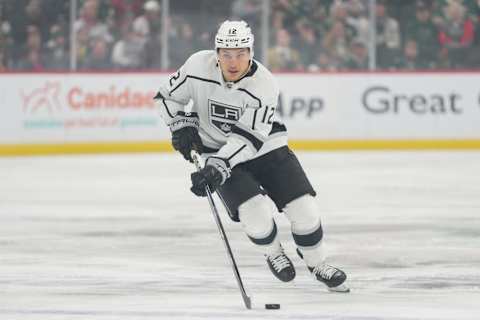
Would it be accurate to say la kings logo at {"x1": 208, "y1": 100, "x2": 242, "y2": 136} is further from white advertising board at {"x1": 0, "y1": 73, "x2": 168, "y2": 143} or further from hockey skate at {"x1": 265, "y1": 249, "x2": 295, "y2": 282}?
white advertising board at {"x1": 0, "y1": 73, "x2": 168, "y2": 143}

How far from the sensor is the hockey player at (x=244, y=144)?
5.75 metres

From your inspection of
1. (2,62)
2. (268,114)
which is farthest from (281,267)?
(2,62)

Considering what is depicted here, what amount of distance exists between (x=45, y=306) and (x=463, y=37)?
33.7ft

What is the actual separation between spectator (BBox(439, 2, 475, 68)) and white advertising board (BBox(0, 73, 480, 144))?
22 cm

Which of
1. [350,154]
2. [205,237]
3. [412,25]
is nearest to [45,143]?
[350,154]

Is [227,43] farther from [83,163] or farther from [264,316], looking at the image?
[83,163]

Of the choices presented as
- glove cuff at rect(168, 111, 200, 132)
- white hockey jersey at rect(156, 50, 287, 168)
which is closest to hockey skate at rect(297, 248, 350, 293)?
white hockey jersey at rect(156, 50, 287, 168)

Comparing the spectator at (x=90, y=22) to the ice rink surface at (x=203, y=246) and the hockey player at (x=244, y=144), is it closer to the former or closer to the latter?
the ice rink surface at (x=203, y=246)

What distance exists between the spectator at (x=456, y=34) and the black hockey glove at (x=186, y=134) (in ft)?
30.0

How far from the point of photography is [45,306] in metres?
5.41

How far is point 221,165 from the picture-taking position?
18.7 feet

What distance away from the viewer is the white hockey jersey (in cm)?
577

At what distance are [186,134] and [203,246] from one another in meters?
1.64

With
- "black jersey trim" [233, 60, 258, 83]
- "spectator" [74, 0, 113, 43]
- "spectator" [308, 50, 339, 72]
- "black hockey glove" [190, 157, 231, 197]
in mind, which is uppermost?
"black jersey trim" [233, 60, 258, 83]
